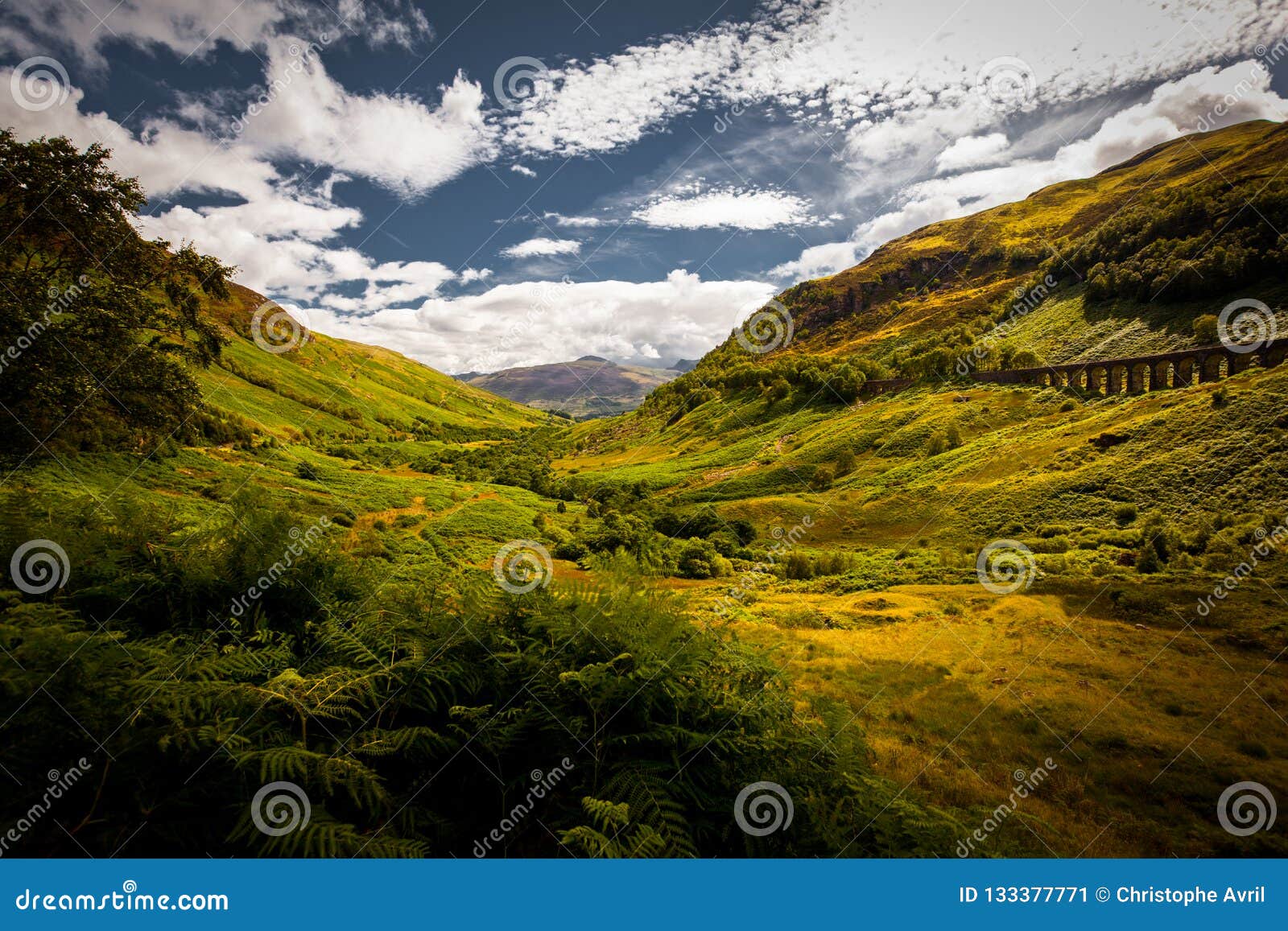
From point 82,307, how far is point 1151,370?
96762 mm

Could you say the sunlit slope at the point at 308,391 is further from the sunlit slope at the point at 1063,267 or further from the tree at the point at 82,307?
the sunlit slope at the point at 1063,267

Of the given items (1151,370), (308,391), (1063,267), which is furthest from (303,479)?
(1063,267)

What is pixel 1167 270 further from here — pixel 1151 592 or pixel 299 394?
pixel 299 394

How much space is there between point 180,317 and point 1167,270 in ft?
409

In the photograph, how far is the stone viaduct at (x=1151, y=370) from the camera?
2276 inches

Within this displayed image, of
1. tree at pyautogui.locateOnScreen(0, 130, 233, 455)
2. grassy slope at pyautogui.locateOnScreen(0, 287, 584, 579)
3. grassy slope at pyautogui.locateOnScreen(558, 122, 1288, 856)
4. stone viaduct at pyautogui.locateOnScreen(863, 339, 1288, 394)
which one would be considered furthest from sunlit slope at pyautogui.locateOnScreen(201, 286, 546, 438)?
→ stone viaduct at pyautogui.locateOnScreen(863, 339, 1288, 394)

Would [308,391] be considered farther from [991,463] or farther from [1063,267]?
[1063,267]

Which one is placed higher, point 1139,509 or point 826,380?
point 826,380

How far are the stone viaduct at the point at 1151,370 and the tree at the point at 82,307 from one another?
81325 millimetres

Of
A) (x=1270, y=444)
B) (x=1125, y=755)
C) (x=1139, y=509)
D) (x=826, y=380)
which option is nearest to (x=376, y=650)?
(x=1125, y=755)

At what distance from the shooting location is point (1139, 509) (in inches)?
1705

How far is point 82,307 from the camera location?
1415cm

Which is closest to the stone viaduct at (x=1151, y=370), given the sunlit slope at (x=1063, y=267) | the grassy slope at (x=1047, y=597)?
the grassy slope at (x=1047, y=597)

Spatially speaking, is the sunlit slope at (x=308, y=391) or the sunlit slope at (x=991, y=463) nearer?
the sunlit slope at (x=991, y=463)
